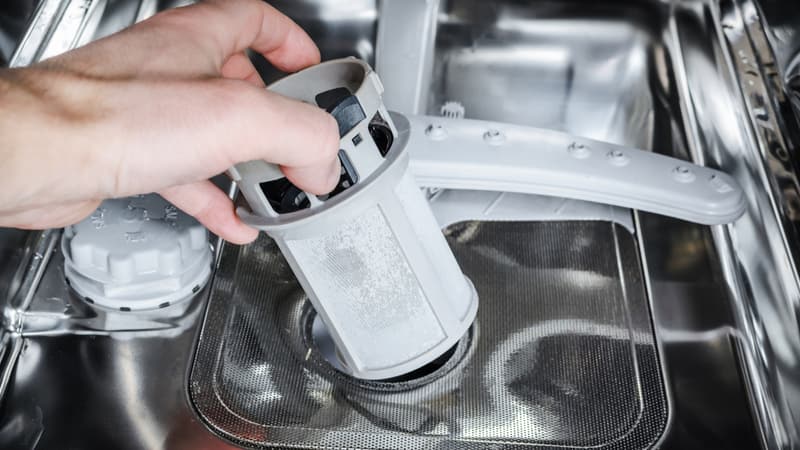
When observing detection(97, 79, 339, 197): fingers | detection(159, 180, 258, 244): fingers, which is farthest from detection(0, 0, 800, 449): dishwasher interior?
detection(97, 79, 339, 197): fingers

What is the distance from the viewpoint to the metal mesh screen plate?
0.63m

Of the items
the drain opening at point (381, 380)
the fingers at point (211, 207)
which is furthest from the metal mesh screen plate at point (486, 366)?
the fingers at point (211, 207)

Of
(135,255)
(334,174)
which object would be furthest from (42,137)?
(135,255)

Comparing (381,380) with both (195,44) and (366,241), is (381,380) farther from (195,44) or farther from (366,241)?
(195,44)

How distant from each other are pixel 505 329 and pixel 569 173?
0.45 feet

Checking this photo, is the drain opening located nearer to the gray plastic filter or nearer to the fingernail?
the gray plastic filter

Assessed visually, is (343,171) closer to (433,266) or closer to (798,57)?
(433,266)

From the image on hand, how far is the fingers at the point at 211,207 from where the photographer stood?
61cm

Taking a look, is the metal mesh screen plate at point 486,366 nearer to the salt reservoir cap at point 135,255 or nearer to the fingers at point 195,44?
the salt reservoir cap at point 135,255

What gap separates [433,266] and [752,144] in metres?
0.35

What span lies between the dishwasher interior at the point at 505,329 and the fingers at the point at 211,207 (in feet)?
0.35

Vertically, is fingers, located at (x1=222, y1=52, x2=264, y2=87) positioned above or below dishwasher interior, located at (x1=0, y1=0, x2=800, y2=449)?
above

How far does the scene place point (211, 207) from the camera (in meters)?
0.63

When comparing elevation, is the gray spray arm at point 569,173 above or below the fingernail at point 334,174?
below
